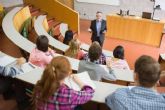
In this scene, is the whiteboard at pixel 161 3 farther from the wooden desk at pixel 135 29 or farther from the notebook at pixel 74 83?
the notebook at pixel 74 83

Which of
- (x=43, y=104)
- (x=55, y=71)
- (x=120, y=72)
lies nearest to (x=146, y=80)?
(x=55, y=71)

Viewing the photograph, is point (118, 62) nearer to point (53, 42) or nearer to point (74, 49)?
point (74, 49)

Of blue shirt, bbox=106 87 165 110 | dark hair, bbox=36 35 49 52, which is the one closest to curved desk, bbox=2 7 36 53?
dark hair, bbox=36 35 49 52

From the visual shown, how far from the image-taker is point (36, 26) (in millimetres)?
6148

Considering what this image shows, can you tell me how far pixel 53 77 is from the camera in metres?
1.90

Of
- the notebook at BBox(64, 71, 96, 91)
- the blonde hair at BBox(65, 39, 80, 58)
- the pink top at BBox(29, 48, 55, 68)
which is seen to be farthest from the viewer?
the blonde hair at BBox(65, 39, 80, 58)

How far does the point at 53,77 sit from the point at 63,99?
9.0 inches

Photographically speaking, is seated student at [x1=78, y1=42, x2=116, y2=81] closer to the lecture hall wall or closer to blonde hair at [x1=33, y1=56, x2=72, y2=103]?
blonde hair at [x1=33, y1=56, x2=72, y2=103]

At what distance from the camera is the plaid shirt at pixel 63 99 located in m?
1.99

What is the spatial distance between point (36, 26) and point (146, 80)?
477cm

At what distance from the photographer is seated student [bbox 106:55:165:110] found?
175cm

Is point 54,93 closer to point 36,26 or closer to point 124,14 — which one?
point 36,26

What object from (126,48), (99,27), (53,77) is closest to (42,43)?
(53,77)

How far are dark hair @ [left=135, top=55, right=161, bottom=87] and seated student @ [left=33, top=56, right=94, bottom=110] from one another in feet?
1.73
